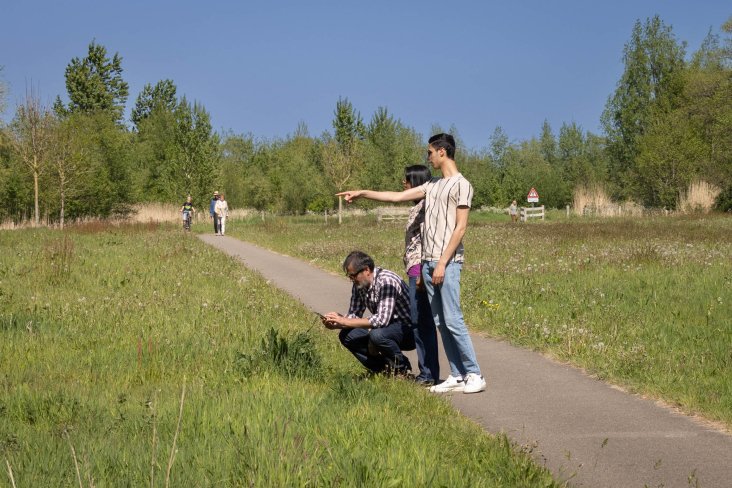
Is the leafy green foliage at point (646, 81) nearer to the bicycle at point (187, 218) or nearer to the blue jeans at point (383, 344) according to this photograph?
the bicycle at point (187, 218)

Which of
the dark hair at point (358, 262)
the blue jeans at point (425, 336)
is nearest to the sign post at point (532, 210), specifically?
the blue jeans at point (425, 336)

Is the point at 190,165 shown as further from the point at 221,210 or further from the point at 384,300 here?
the point at 384,300

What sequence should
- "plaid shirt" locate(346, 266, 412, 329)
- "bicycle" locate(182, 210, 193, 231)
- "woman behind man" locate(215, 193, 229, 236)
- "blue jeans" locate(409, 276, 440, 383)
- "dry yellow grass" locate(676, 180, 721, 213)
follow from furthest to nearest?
"dry yellow grass" locate(676, 180, 721, 213), "bicycle" locate(182, 210, 193, 231), "woman behind man" locate(215, 193, 229, 236), "blue jeans" locate(409, 276, 440, 383), "plaid shirt" locate(346, 266, 412, 329)

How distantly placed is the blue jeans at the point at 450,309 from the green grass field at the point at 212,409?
0.59 m

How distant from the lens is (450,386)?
5.52 meters

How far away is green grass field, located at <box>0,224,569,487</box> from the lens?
10.3 feet

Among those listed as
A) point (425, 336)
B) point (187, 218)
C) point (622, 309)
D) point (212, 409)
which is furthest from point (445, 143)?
point (187, 218)

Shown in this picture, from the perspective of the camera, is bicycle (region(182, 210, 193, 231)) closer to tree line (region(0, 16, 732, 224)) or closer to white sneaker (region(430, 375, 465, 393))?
tree line (region(0, 16, 732, 224))

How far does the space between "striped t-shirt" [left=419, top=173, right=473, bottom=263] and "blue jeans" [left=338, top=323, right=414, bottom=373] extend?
28.5 inches

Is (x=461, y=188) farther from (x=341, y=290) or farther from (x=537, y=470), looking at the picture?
(x=341, y=290)

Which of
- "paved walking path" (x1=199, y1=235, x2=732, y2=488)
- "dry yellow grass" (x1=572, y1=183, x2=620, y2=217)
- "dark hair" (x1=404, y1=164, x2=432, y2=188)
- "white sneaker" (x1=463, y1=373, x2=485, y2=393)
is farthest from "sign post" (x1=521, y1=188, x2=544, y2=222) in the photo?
"white sneaker" (x1=463, y1=373, x2=485, y2=393)

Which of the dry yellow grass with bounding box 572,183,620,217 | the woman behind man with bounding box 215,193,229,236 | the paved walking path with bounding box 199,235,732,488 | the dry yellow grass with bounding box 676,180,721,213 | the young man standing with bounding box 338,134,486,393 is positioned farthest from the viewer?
the dry yellow grass with bounding box 572,183,620,217

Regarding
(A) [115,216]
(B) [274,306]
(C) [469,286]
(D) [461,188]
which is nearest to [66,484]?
(D) [461,188]

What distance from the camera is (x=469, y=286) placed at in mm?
10617
